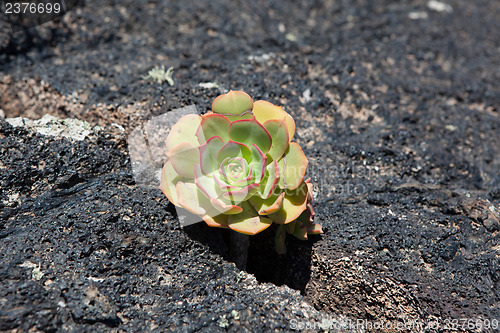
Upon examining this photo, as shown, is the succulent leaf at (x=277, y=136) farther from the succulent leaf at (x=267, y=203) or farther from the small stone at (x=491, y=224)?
the small stone at (x=491, y=224)

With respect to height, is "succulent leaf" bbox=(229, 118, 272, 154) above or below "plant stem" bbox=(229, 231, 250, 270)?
above

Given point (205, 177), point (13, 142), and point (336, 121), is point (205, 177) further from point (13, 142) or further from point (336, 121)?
point (336, 121)

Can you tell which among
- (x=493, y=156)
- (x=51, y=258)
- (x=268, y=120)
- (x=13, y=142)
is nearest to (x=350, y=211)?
(x=268, y=120)

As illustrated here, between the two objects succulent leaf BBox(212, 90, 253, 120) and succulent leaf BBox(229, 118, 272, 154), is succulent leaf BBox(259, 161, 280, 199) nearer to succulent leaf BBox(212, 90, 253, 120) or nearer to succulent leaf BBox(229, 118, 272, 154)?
succulent leaf BBox(229, 118, 272, 154)

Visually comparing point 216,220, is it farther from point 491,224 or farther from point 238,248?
point 491,224

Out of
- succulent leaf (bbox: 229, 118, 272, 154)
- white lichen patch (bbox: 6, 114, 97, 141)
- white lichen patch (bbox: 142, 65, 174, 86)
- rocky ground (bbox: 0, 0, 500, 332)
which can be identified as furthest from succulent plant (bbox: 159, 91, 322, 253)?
white lichen patch (bbox: 142, 65, 174, 86)

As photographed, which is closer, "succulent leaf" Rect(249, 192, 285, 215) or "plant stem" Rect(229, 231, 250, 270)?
"succulent leaf" Rect(249, 192, 285, 215)

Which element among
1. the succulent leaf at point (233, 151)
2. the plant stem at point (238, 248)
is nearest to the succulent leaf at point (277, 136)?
the succulent leaf at point (233, 151)
